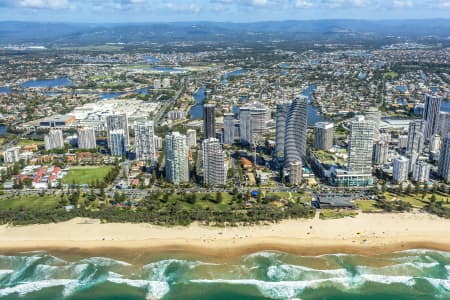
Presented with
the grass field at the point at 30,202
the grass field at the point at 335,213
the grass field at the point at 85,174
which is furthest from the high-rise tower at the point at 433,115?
the grass field at the point at 30,202

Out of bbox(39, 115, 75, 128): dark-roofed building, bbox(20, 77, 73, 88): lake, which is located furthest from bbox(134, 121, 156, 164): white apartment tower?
bbox(20, 77, 73, 88): lake

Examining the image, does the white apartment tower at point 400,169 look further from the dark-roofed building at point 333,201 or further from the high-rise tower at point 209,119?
the high-rise tower at point 209,119

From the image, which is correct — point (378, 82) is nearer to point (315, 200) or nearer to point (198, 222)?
point (315, 200)

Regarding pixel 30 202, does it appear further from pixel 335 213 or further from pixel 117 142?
pixel 335 213

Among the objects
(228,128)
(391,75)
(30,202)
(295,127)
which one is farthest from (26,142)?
(391,75)

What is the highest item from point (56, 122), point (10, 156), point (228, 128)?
point (228, 128)
